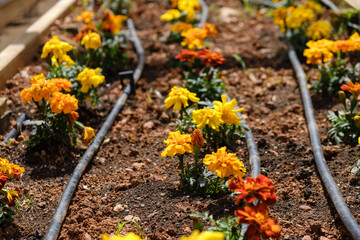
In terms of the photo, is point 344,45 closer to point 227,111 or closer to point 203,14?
point 227,111

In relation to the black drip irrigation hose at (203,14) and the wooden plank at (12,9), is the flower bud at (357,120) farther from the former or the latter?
the wooden plank at (12,9)

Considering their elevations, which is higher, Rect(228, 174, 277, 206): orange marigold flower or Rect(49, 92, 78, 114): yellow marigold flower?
Rect(49, 92, 78, 114): yellow marigold flower

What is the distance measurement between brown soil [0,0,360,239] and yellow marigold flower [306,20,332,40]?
42 centimetres

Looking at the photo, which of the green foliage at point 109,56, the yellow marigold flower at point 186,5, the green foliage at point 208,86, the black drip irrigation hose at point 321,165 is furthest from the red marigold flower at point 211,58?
the yellow marigold flower at point 186,5

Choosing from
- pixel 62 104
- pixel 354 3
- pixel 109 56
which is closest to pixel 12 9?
pixel 109 56

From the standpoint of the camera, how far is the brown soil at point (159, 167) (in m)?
2.43

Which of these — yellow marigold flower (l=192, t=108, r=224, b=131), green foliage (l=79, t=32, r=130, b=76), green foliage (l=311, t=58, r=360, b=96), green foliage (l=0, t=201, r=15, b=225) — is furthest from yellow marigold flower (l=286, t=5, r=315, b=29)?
green foliage (l=0, t=201, r=15, b=225)

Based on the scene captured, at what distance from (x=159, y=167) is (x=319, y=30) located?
236 cm

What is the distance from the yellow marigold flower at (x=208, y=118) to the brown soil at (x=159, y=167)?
1.38ft

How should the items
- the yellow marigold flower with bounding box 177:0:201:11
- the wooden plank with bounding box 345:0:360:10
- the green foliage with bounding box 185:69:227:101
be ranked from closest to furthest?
the green foliage with bounding box 185:69:227:101, the wooden plank with bounding box 345:0:360:10, the yellow marigold flower with bounding box 177:0:201:11

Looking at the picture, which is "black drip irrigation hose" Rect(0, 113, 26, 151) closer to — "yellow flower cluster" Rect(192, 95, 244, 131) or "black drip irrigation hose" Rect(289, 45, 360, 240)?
"yellow flower cluster" Rect(192, 95, 244, 131)

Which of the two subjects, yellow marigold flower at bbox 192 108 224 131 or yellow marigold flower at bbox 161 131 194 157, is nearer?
yellow marigold flower at bbox 161 131 194 157

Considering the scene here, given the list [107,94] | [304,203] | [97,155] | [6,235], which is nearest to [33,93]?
[97,155]

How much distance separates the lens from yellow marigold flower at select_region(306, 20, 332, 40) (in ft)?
13.6
